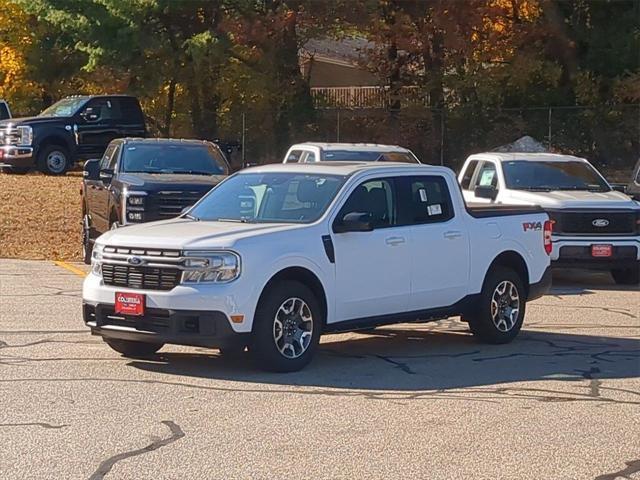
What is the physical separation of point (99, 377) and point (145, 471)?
3043 mm

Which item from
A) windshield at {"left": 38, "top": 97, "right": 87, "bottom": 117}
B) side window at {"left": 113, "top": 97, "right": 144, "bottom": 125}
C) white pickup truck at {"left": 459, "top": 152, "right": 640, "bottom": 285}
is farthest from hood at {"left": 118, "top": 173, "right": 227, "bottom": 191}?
side window at {"left": 113, "top": 97, "right": 144, "bottom": 125}

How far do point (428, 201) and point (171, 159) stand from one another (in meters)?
7.78

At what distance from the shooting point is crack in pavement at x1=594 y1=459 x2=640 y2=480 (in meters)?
7.33

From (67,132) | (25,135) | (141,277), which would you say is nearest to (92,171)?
(141,277)

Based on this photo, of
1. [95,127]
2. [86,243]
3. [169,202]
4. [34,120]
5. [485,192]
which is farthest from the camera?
[95,127]

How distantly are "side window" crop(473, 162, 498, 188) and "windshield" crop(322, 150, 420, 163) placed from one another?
3.53ft

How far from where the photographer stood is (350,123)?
119 feet

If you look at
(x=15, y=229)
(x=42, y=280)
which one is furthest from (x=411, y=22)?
(x=42, y=280)

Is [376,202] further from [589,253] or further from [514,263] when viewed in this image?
[589,253]

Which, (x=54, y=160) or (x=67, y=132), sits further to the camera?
(x=67, y=132)

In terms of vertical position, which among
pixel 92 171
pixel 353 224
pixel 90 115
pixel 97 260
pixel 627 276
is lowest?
pixel 627 276

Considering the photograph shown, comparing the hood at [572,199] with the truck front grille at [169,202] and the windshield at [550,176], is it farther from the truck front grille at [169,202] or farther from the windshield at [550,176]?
the truck front grille at [169,202]

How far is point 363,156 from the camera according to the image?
19.6m

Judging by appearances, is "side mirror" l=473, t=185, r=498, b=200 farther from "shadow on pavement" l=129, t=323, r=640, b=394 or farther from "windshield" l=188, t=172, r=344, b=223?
"windshield" l=188, t=172, r=344, b=223
